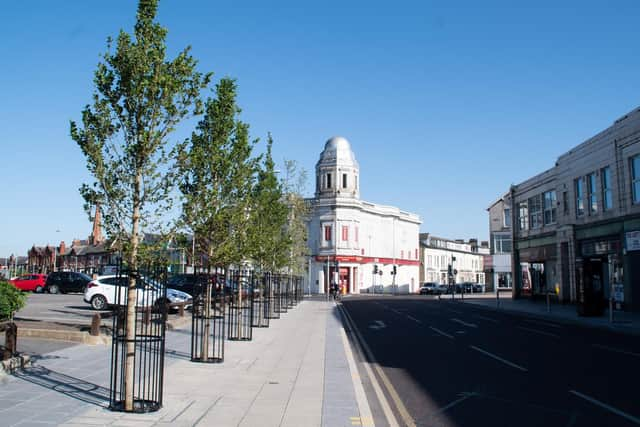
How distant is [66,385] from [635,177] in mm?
29761

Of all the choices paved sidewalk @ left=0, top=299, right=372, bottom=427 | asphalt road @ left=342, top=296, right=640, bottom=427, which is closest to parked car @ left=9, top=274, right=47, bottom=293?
asphalt road @ left=342, top=296, right=640, bottom=427

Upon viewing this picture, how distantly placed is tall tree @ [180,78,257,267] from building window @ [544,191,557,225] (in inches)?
1244

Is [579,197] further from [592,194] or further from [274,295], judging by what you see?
[274,295]

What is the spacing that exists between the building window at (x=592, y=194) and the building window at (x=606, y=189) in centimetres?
97

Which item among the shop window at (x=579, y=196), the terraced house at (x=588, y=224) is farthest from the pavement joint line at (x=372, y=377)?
the shop window at (x=579, y=196)

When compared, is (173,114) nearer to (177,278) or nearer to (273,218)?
(273,218)

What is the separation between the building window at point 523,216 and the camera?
46.9 m

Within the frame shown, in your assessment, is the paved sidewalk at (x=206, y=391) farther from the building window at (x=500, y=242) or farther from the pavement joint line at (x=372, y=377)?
the building window at (x=500, y=242)

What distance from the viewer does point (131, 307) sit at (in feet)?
27.0

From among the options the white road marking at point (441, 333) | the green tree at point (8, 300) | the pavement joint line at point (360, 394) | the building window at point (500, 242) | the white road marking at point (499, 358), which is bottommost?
the white road marking at point (441, 333)

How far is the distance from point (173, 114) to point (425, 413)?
607 centimetres

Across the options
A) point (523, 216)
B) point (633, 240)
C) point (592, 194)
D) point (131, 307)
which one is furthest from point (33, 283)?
point (131, 307)

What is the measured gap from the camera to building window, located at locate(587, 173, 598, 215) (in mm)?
34281

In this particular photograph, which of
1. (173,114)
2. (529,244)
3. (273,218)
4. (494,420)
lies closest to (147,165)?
(173,114)
